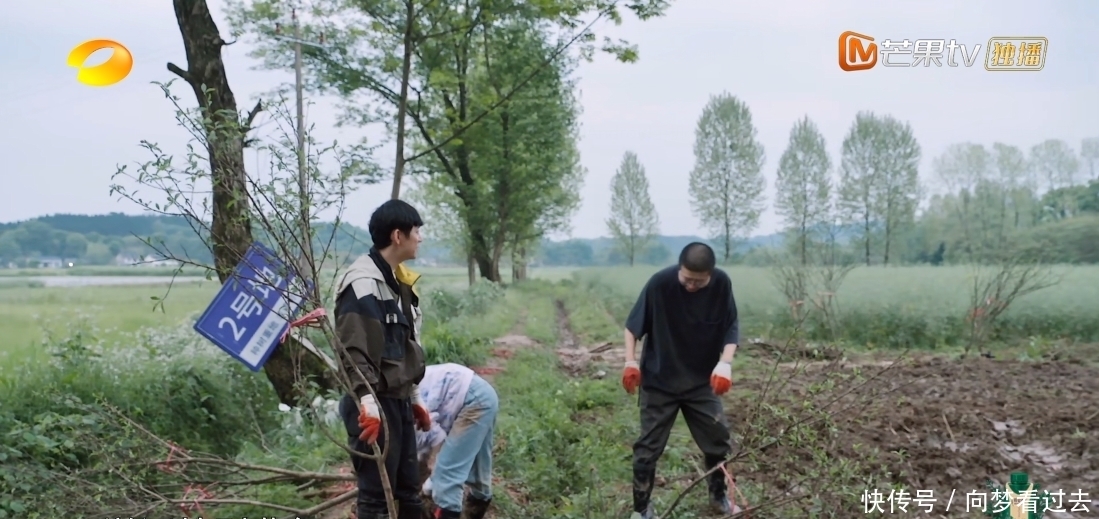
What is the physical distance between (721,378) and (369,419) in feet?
5.84

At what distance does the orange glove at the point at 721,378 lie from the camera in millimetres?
3893

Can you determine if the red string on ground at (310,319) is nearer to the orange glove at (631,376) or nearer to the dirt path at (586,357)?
the orange glove at (631,376)

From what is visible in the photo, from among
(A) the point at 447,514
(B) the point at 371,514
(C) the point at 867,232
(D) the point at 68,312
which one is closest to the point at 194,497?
(B) the point at 371,514

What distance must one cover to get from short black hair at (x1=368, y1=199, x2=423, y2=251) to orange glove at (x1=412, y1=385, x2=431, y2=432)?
0.68m

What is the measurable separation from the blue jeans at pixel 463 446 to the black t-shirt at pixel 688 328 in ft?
3.01

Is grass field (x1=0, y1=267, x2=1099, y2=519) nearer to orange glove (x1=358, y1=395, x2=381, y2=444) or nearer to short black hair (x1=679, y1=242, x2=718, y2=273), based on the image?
short black hair (x1=679, y1=242, x2=718, y2=273)

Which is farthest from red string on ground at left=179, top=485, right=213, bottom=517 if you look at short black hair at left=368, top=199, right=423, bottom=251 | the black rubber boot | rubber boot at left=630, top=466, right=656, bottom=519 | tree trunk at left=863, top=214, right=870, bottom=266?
tree trunk at left=863, top=214, right=870, bottom=266

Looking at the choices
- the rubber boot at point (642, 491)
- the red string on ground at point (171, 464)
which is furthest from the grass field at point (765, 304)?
the rubber boot at point (642, 491)

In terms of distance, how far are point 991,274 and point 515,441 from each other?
388 inches

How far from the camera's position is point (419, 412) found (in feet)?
11.4

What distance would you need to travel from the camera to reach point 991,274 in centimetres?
1231

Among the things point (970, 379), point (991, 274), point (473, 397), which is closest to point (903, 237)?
point (991, 274)

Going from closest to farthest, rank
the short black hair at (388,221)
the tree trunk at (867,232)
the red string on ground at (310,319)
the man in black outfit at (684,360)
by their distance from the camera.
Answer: the red string on ground at (310,319) < the short black hair at (388,221) < the man in black outfit at (684,360) < the tree trunk at (867,232)

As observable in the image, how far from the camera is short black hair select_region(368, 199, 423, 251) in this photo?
10.3 ft
